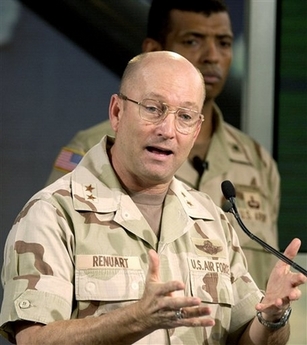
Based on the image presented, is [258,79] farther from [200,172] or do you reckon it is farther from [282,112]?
[200,172]

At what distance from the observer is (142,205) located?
342 centimetres

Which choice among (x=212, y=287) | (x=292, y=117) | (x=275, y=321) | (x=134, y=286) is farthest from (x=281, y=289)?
(x=292, y=117)

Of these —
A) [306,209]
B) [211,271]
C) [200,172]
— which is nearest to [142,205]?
[211,271]

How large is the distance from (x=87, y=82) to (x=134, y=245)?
5.51ft

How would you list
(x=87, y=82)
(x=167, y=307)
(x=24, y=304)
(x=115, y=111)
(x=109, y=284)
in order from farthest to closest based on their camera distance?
(x=87, y=82) < (x=115, y=111) < (x=109, y=284) < (x=24, y=304) < (x=167, y=307)

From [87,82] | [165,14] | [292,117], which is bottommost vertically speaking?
[292,117]

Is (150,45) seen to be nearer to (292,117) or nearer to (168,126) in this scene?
(292,117)

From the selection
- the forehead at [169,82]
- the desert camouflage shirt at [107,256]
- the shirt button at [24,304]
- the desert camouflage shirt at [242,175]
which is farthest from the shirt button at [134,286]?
the desert camouflage shirt at [242,175]

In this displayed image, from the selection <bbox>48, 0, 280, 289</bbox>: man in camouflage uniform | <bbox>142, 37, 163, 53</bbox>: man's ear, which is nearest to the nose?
<bbox>48, 0, 280, 289</bbox>: man in camouflage uniform

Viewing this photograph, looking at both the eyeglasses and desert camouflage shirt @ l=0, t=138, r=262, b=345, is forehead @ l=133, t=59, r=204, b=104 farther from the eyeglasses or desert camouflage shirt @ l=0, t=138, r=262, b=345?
desert camouflage shirt @ l=0, t=138, r=262, b=345

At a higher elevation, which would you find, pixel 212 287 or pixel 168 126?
pixel 168 126

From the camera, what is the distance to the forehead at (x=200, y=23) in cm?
492

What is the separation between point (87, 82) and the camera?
4.86m

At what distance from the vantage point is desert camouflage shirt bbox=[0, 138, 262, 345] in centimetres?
313
